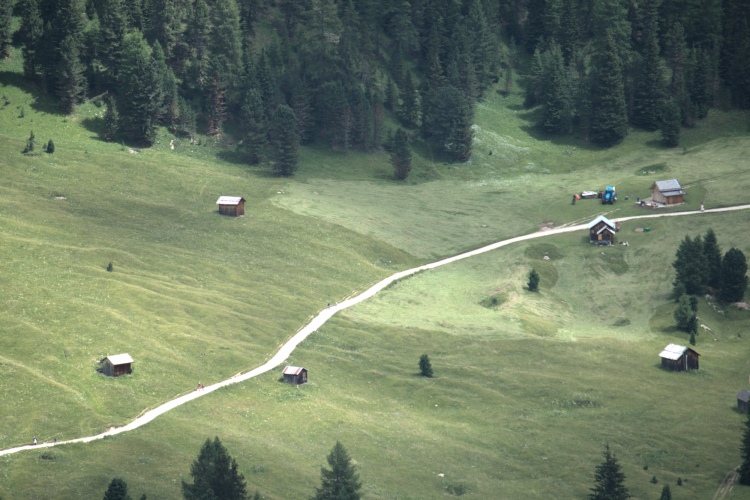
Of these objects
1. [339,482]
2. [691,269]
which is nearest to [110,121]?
[691,269]

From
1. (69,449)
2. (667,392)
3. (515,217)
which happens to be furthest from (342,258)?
(69,449)

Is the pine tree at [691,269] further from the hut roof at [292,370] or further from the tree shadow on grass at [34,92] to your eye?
the tree shadow on grass at [34,92]

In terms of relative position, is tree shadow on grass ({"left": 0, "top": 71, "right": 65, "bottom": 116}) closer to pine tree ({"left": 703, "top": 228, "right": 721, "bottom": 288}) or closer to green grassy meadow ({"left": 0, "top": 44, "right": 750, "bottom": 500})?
green grassy meadow ({"left": 0, "top": 44, "right": 750, "bottom": 500})

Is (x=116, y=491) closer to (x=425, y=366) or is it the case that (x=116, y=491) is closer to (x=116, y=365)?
(x=116, y=365)

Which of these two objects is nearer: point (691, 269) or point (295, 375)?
point (295, 375)

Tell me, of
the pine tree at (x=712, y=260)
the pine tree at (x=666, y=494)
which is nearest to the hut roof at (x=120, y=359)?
the pine tree at (x=666, y=494)

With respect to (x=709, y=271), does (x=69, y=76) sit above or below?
above
